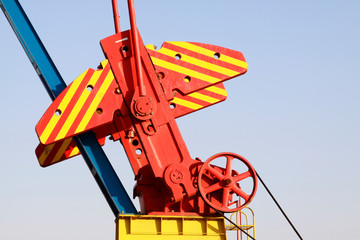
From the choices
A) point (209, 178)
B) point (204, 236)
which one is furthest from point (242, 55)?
point (204, 236)

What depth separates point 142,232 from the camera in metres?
7.51

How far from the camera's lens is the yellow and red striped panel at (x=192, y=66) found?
8086 millimetres

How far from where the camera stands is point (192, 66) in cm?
815

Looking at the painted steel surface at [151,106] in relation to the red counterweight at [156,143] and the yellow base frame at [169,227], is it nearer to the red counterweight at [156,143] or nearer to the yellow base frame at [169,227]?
the red counterweight at [156,143]

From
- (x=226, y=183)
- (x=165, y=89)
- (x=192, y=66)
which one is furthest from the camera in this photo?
(x=192, y=66)

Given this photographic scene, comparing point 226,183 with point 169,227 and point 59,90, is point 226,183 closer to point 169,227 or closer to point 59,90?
point 169,227

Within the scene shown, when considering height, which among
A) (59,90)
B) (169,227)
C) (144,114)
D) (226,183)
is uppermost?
(59,90)

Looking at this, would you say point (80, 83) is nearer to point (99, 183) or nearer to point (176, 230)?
point (99, 183)

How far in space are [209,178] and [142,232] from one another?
1.03 m

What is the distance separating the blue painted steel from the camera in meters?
7.86

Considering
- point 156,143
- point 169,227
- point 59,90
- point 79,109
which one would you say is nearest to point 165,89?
point 156,143

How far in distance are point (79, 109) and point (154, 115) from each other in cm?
91

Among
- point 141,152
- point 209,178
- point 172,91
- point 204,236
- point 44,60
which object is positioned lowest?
point 204,236

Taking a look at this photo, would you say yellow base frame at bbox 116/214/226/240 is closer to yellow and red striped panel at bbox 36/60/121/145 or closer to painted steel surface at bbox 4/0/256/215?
painted steel surface at bbox 4/0/256/215
